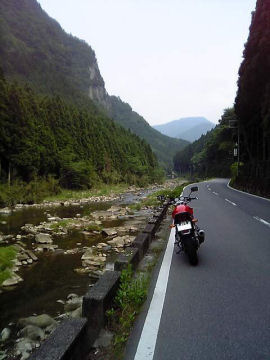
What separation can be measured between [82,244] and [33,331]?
7.15 metres

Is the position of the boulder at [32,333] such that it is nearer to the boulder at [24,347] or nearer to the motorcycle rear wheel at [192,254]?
the boulder at [24,347]

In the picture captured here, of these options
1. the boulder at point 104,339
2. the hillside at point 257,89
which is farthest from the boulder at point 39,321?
the hillside at point 257,89

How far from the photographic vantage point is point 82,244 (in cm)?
1217

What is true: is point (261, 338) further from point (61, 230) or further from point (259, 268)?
point (61, 230)

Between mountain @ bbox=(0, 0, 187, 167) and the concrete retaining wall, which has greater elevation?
mountain @ bbox=(0, 0, 187, 167)

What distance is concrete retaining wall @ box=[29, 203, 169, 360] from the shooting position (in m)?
2.23

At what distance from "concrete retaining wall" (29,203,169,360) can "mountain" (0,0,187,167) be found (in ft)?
323

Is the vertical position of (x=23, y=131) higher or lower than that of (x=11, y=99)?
lower

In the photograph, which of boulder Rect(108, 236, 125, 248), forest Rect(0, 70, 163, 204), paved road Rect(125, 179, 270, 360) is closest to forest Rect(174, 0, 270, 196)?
boulder Rect(108, 236, 125, 248)

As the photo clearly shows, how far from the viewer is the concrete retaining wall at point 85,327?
223cm

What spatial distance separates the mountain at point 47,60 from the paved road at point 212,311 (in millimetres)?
97629

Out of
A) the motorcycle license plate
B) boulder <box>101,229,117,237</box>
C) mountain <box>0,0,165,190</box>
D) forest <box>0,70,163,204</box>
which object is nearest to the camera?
the motorcycle license plate

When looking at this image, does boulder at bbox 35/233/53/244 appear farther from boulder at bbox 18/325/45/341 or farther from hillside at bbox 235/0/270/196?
hillside at bbox 235/0/270/196

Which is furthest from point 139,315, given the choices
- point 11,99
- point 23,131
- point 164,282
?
point 11,99
